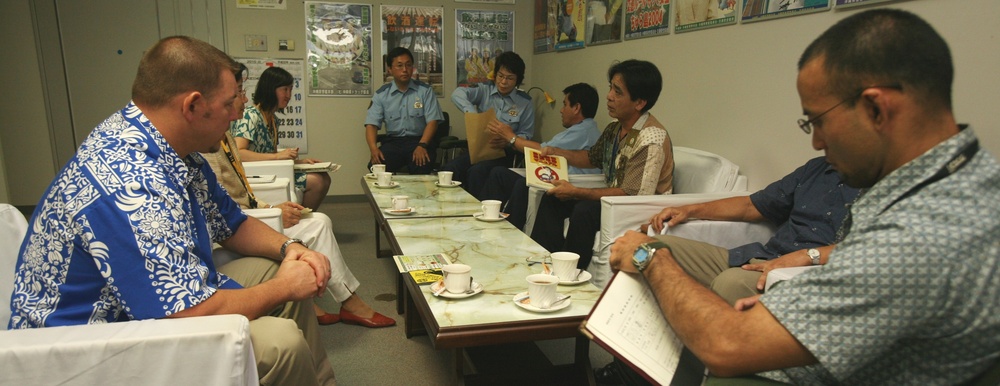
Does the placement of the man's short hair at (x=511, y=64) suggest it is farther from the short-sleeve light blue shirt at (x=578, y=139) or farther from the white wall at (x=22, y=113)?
the white wall at (x=22, y=113)

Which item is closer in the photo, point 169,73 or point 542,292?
point 169,73

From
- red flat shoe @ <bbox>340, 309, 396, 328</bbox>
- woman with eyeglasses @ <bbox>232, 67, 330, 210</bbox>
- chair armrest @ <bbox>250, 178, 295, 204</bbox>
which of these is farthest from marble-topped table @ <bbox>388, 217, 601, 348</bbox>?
woman with eyeglasses @ <bbox>232, 67, 330, 210</bbox>

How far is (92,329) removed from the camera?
97 centimetres

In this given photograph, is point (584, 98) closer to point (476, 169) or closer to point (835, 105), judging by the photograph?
point (476, 169)

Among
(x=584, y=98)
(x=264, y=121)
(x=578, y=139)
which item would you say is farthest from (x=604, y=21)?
(x=264, y=121)

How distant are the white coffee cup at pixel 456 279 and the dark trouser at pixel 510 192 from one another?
160 cm

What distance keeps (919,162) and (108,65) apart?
17.8ft

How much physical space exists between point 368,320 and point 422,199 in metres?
0.74

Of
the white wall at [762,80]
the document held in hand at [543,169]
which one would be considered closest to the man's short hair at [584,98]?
the white wall at [762,80]

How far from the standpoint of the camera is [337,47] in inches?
190

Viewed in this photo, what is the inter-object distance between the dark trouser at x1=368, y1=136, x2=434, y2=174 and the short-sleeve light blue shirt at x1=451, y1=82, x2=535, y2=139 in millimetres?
501

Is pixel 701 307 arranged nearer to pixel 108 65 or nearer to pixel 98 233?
pixel 98 233

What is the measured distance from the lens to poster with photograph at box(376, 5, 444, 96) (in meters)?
4.89

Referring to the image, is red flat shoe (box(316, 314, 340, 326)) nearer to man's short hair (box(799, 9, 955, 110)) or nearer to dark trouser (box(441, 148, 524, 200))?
dark trouser (box(441, 148, 524, 200))
